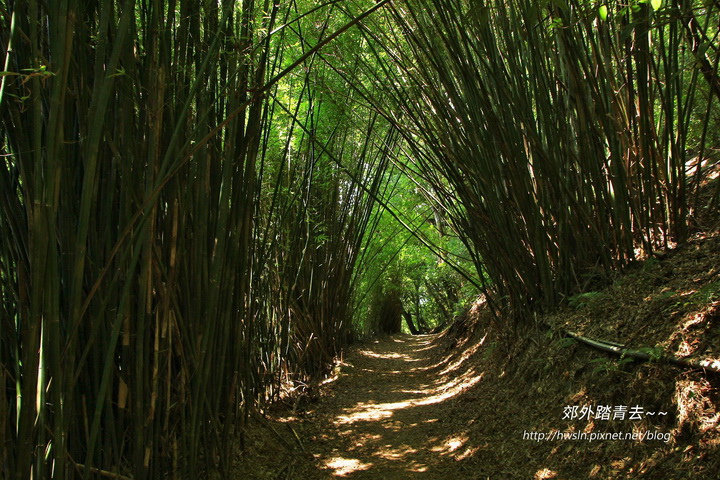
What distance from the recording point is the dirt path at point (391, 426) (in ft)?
8.21

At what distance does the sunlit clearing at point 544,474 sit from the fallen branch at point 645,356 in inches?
18.8

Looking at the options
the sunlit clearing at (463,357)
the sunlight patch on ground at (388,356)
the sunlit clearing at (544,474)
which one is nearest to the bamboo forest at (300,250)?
the sunlit clearing at (544,474)

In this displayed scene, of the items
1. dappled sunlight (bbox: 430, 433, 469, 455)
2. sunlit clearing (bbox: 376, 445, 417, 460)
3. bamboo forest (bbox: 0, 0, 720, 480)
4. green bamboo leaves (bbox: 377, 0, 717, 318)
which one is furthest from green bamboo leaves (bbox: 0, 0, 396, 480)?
green bamboo leaves (bbox: 377, 0, 717, 318)

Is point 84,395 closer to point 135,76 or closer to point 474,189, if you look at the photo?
point 135,76

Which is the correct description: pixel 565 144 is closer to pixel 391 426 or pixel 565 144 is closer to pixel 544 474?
pixel 544 474

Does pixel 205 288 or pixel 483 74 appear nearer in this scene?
pixel 205 288

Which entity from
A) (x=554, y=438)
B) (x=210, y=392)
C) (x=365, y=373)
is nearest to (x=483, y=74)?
(x=554, y=438)

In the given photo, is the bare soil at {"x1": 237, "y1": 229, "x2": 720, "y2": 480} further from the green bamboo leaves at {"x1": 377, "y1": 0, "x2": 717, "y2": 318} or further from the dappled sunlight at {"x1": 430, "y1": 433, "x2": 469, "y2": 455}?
the green bamboo leaves at {"x1": 377, "y1": 0, "x2": 717, "y2": 318}

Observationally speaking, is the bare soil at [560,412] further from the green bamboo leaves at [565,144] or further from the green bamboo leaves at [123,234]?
the green bamboo leaves at [123,234]

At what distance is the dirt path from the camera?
2.50 metres

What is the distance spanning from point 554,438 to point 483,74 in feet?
6.41

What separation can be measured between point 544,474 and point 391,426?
1.45m

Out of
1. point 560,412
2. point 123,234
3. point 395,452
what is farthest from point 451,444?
point 123,234

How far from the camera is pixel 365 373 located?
504cm
